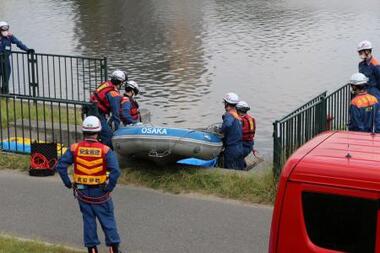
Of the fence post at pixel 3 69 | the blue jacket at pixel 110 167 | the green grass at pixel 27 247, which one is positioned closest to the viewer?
the blue jacket at pixel 110 167

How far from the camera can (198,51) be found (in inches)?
1161

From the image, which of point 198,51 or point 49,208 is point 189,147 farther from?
point 198,51

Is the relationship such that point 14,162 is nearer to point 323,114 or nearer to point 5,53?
point 323,114

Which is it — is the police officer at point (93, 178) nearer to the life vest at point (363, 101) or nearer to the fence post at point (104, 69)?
the life vest at point (363, 101)

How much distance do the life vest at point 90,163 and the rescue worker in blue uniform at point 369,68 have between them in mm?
5958

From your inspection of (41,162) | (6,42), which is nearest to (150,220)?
(41,162)

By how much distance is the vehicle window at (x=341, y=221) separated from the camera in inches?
173

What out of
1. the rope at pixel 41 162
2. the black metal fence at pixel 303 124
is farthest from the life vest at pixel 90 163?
the rope at pixel 41 162

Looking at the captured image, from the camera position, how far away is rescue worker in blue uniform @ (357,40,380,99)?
37.5 feet

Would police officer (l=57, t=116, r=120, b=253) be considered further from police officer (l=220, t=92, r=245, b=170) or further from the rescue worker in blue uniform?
the rescue worker in blue uniform

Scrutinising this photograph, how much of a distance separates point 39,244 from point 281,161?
11.3ft

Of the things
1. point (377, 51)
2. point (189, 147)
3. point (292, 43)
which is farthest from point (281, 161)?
point (292, 43)

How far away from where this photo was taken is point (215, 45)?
31.2m

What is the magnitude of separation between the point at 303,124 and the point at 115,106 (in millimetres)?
2853
